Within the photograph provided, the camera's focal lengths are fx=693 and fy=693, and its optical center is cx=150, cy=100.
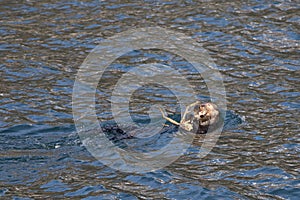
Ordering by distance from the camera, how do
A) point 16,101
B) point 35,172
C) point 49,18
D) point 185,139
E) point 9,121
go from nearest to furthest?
point 35,172, point 185,139, point 9,121, point 16,101, point 49,18

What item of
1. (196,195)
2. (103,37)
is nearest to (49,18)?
(103,37)

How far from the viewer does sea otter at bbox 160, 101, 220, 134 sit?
867 centimetres

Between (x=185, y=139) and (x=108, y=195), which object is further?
(x=185, y=139)

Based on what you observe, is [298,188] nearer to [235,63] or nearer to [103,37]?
[235,63]

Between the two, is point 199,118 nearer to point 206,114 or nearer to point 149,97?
point 206,114

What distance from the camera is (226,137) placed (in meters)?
8.82

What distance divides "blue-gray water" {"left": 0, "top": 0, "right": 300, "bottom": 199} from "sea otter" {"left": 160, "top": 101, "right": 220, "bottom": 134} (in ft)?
0.96

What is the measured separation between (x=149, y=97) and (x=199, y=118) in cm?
192

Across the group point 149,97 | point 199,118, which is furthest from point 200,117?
point 149,97

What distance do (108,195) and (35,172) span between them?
1026 mm

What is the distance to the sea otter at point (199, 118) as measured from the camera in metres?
8.67

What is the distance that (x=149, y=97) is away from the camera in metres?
10.5

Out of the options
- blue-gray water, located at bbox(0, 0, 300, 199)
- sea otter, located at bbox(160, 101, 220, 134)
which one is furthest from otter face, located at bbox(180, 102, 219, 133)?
blue-gray water, located at bbox(0, 0, 300, 199)

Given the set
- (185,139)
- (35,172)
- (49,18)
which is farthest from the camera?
(49,18)
